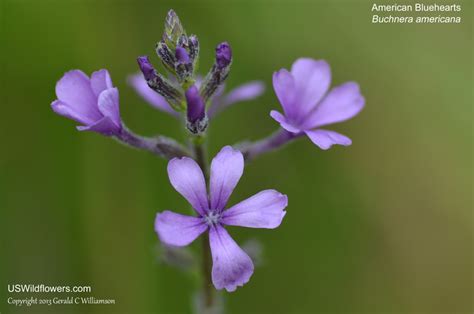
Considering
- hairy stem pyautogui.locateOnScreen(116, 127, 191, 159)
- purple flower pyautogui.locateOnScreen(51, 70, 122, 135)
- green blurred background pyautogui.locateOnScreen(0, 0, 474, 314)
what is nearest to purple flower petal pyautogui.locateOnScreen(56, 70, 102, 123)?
purple flower pyautogui.locateOnScreen(51, 70, 122, 135)

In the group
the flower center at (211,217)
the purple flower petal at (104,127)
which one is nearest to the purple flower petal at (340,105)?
the flower center at (211,217)

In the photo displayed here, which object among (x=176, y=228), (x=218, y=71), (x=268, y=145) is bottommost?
(x=176, y=228)

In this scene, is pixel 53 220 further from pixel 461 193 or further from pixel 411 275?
pixel 461 193

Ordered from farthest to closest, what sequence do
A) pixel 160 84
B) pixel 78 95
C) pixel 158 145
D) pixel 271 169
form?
pixel 271 169
pixel 158 145
pixel 78 95
pixel 160 84

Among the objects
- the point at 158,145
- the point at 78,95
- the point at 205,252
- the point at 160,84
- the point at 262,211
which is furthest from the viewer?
the point at 205,252

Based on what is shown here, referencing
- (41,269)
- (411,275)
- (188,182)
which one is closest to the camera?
(188,182)

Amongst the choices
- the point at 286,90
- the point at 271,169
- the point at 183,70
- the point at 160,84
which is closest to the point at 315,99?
the point at 286,90

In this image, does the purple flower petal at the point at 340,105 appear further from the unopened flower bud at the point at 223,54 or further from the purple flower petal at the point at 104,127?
the purple flower petal at the point at 104,127

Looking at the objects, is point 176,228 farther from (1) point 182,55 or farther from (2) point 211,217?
(1) point 182,55

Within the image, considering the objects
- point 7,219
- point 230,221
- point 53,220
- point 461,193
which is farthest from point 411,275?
point 7,219
